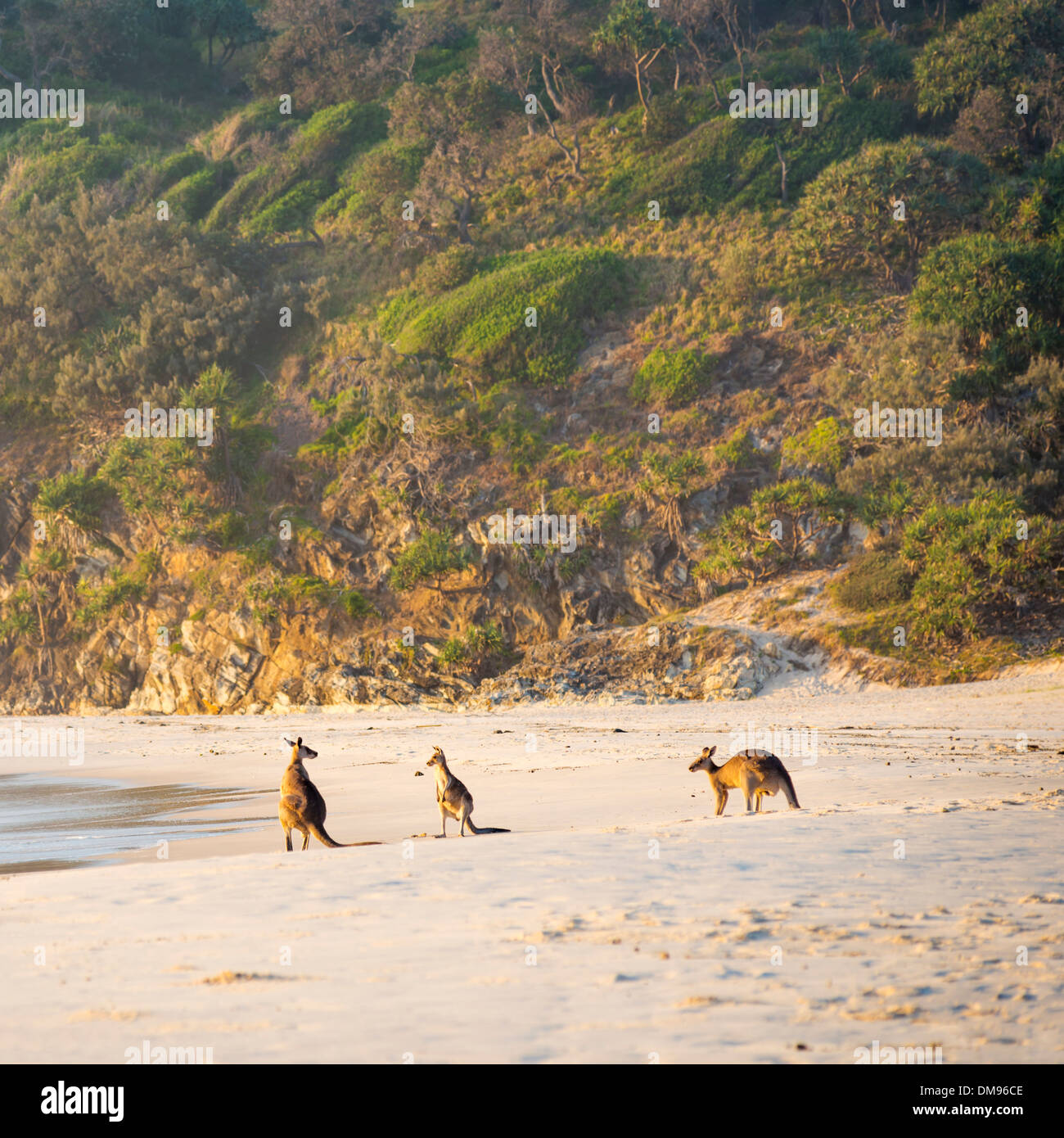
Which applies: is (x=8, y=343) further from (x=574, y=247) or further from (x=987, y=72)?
(x=987, y=72)

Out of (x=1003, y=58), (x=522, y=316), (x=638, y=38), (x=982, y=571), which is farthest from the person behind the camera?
(x=638, y=38)

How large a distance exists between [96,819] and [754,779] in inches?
280

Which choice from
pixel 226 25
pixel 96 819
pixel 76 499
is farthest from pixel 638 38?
pixel 96 819

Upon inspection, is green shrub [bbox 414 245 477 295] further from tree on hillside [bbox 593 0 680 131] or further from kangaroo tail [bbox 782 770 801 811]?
kangaroo tail [bbox 782 770 801 811]

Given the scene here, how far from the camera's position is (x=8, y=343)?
3133 cm

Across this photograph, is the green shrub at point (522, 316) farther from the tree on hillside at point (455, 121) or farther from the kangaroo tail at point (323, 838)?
the kangaroo tail at point (323, 838)

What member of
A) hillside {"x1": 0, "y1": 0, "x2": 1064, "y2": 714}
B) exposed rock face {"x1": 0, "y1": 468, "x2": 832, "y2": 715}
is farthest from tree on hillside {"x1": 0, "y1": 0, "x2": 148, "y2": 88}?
exposed rock face {"x1": 0, "y1": 468, "x2": 832, "y2": 715}

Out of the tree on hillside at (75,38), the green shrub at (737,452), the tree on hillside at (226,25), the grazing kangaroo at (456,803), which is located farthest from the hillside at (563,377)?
the tree on hillside at (226,25)

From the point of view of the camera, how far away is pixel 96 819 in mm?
10984

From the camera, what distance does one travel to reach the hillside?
21766 mm

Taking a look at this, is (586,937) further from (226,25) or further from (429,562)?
(226,25)

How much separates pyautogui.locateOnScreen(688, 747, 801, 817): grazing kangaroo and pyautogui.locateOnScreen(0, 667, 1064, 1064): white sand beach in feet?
0.65

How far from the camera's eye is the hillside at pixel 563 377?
21.8 metres

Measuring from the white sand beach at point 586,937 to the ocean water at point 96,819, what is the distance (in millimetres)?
677
